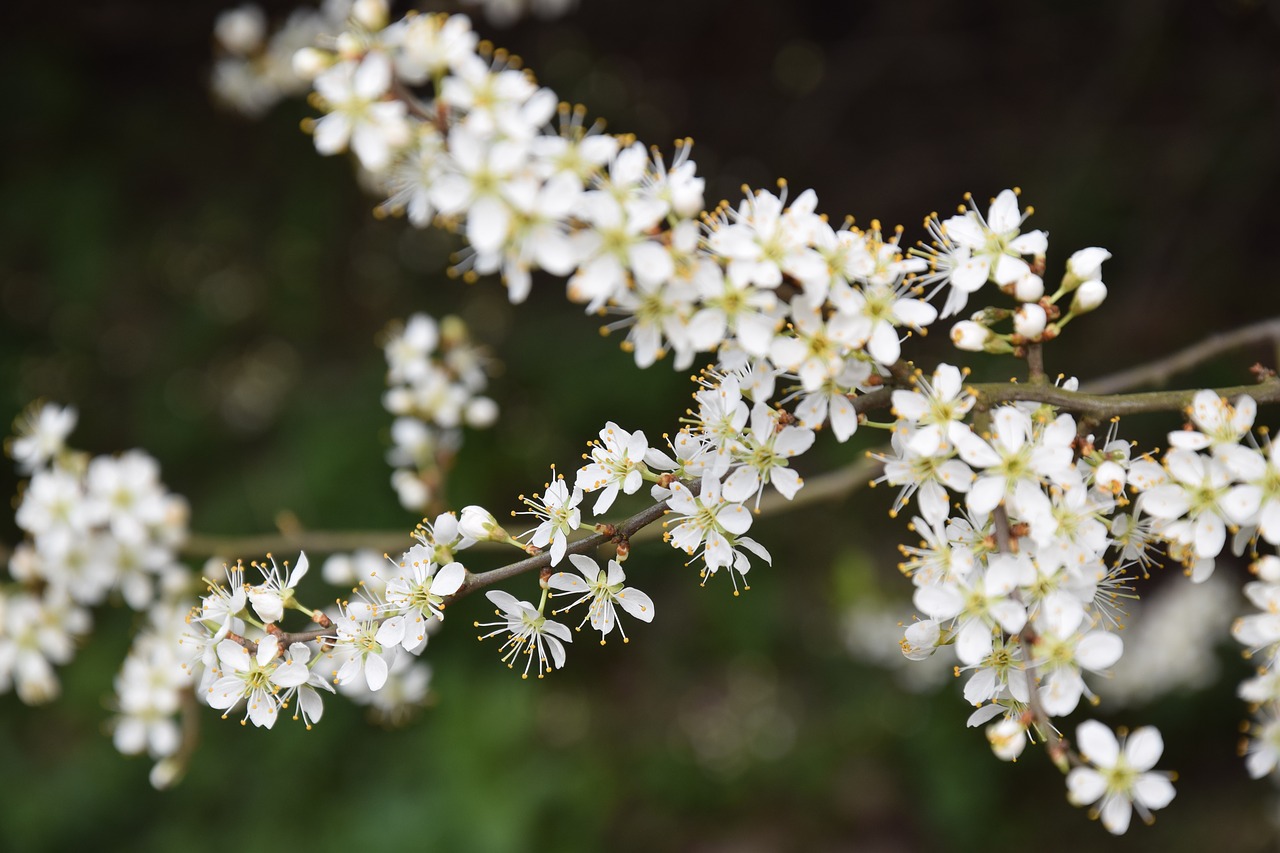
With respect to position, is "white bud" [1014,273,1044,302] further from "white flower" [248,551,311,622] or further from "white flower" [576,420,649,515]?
"white flower" [248,551,311,622]

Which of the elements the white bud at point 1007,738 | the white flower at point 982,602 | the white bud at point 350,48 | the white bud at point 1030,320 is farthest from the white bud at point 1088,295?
the white bud at point 350,48

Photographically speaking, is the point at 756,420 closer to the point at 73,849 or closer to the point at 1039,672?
the point at 1039,672

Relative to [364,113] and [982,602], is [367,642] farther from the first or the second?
[982,602]


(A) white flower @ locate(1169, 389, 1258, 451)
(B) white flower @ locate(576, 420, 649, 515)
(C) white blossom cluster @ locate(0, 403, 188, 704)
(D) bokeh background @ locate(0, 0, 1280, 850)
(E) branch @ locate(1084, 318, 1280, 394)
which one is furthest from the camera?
(D) bokeh background @ locate(0, 0, 1280, 850)

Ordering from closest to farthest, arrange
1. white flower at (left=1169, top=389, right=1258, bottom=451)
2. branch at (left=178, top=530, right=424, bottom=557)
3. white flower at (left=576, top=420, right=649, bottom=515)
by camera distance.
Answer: white flower at (left=1169, top=389, right=1258, bottom=451) < white flower at (left=576, top=420, right=649, bottom=515) < branch at (left=178, top=530, right=424, bottom=557)

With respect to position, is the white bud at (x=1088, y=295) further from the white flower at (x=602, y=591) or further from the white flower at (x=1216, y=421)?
the white flower at (x=602, y=591)

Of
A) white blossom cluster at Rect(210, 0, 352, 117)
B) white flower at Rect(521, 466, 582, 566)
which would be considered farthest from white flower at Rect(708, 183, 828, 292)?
white blossom cluster at Rect(210, 0, 352, 117)
